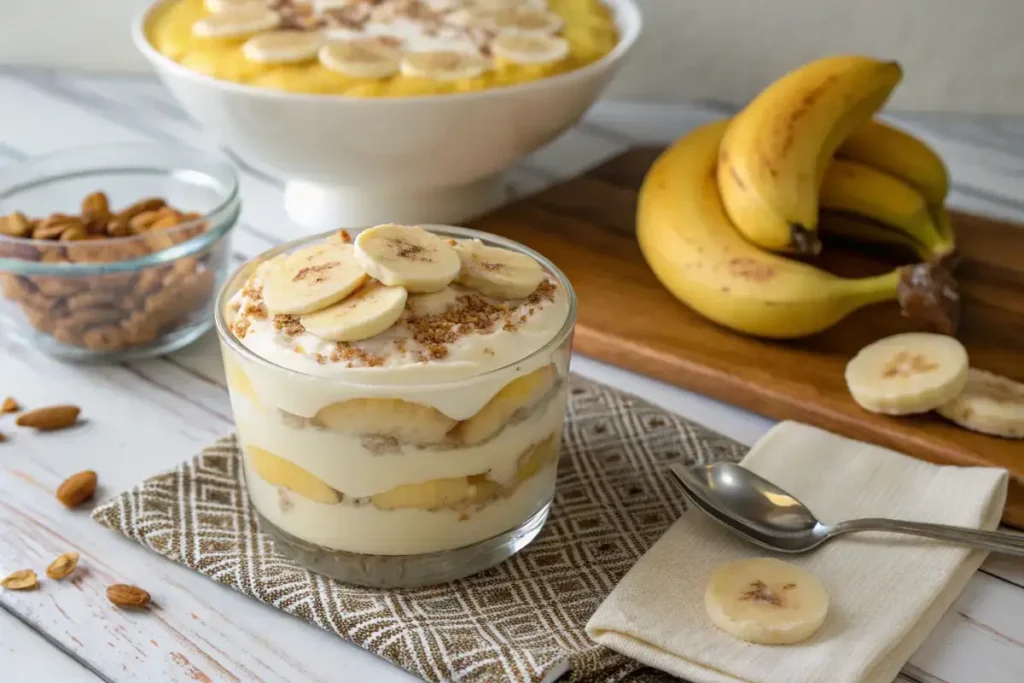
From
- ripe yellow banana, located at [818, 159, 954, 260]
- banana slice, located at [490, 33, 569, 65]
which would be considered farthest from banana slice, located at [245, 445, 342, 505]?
ripe yellow banana, located at [818, 159, 954, 260]

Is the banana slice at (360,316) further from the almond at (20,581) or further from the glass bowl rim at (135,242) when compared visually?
the glass bowl rim at (135,242)

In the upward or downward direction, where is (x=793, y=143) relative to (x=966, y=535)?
upward

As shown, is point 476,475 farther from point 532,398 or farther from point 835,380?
point 835,380

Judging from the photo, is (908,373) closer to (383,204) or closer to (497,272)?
(497,272)

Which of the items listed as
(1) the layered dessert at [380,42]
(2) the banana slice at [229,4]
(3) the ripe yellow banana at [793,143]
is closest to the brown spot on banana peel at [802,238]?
(3) the ripe yellow banana at [793,143]

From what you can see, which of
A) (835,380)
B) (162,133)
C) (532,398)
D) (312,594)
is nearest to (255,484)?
(312,594)

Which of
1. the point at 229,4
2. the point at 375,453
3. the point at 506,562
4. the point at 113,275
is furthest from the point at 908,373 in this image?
the point at 229,4
